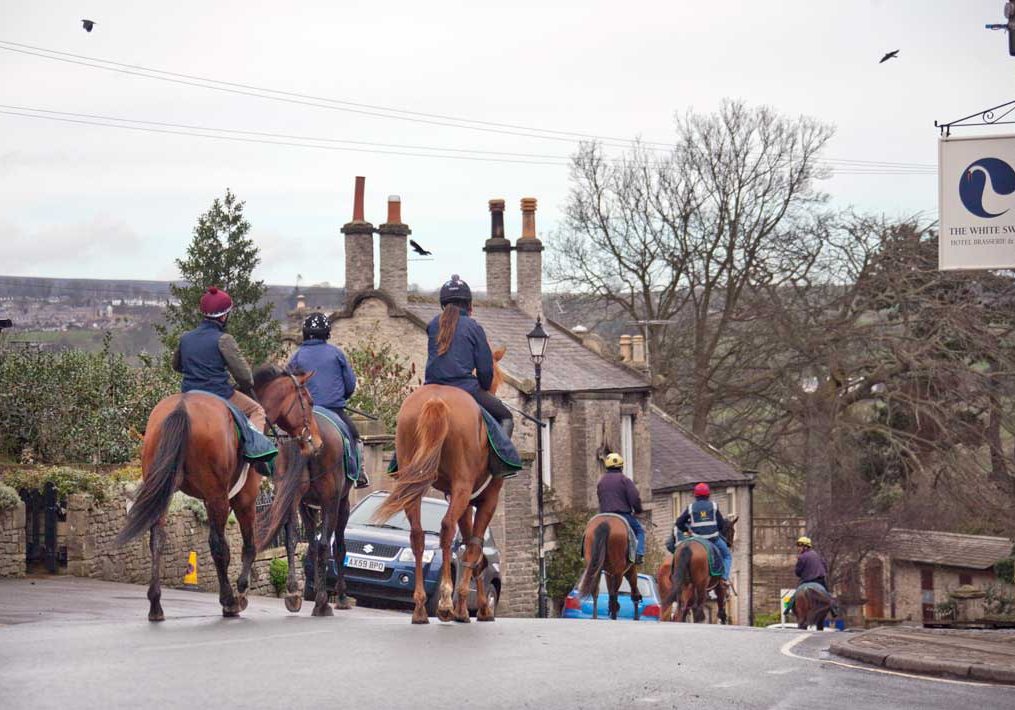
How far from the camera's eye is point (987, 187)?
59.6 feet

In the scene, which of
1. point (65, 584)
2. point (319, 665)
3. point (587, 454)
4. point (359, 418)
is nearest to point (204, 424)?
point (319, 665)

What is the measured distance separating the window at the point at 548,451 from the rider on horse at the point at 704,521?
18.7 metres

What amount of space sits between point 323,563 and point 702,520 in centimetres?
990

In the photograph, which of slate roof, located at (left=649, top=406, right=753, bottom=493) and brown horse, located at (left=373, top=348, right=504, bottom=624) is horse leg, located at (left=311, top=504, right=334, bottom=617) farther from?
slate roof, located at (left=649, top=406, right=753, bottom=493)

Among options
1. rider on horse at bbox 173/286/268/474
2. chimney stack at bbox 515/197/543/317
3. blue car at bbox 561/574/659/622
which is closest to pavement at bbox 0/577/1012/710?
rider on horse at bbox 173/286/268/474

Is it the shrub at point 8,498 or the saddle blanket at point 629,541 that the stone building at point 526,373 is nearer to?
the saddle blanket at point 629,541

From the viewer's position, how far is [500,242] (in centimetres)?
4909

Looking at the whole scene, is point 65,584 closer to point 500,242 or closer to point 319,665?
point 319,665

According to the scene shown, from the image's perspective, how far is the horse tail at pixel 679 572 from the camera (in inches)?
934

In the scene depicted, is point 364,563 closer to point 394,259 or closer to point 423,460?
point 423,460

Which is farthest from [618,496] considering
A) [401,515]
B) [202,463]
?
[202,463]

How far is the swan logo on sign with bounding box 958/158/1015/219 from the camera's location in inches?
712

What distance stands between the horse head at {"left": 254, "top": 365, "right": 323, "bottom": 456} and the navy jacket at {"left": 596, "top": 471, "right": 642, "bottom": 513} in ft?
29.1

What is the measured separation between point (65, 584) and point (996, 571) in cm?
3765
